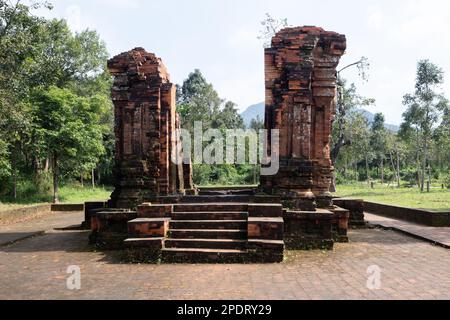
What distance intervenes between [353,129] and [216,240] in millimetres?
26506

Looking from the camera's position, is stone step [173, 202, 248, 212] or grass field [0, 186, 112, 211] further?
grass field [0, 186, 112, 211]

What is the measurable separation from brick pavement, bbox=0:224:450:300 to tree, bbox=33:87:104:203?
40.1 feet

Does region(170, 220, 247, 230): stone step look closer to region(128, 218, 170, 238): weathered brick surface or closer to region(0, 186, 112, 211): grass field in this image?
region(128, 218, 170, 238): weathered brick surface

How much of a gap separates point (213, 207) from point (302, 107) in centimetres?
296

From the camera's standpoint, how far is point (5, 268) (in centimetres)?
640

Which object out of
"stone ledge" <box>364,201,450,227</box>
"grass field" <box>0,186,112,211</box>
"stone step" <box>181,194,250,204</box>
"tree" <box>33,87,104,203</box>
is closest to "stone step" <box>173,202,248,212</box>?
"stone step" <box>181,194,250,204</box>

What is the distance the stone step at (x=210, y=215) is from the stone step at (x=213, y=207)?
0.15m

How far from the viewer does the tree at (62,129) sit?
19.2 meters

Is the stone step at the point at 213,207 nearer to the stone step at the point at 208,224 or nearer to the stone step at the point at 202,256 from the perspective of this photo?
the stone step at the point at 208,224

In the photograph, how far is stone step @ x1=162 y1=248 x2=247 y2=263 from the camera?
660 centimetres

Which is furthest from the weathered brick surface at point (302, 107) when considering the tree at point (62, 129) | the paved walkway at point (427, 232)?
the tree at point (62, 129)

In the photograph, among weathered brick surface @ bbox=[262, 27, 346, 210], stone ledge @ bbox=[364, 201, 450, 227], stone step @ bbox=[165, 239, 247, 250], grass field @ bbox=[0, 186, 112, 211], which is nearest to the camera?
stone step @ bbox=[165, 239, 247, 250]

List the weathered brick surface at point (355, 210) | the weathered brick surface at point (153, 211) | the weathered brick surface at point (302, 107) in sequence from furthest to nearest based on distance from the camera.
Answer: the weathered brick surface at point (355, 210) < the weathered brick surface at point (302, 107) < the weathered brick surface at point (153, 211)

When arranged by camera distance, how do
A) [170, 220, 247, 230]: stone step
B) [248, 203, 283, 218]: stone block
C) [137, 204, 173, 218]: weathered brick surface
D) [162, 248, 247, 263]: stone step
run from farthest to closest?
1. [137, 204, 173, 218]: weathered brick surface
2. [248, 203, 283, 218]: stone block
3. [170, 220, 247, 230]: stone step
4. [162, 248, 247, 263]: stone step
